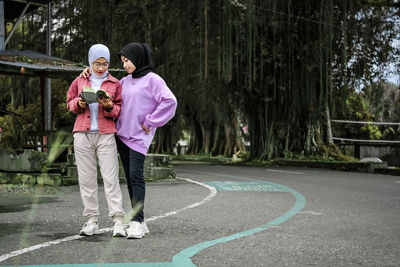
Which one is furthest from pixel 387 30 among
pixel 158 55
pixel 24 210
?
pixel 24 210

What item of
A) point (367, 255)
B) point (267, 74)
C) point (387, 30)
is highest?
point (387, 30)

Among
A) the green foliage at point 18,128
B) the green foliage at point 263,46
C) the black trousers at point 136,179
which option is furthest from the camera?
the green foliage at point 263,46

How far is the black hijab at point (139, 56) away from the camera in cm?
505

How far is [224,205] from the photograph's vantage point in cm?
757

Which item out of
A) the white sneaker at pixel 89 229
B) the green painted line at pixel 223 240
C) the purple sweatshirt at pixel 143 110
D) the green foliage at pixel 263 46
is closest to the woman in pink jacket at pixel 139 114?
the purple sweatshirt at pixel 143 110

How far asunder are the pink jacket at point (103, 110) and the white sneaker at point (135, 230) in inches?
35.7

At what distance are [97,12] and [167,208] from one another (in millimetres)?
14884

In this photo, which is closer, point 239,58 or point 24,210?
point 24,210

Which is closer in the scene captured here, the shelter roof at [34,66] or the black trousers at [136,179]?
the black trousers at [136,179]

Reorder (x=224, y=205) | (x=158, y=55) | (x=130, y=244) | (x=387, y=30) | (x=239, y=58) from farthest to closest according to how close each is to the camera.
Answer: (x=158, y=55)
(x=239, y=58)
(x=387, y=30)
(x=224, y=205)
(x=130, y=244)

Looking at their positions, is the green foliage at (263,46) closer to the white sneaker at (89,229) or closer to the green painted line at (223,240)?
the green painted line at (223,240)

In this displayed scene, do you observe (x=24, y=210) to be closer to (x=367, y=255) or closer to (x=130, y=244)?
(x=130, y=244)

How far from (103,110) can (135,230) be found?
→ 1.17 meters

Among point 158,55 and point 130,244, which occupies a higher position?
point 158,55
